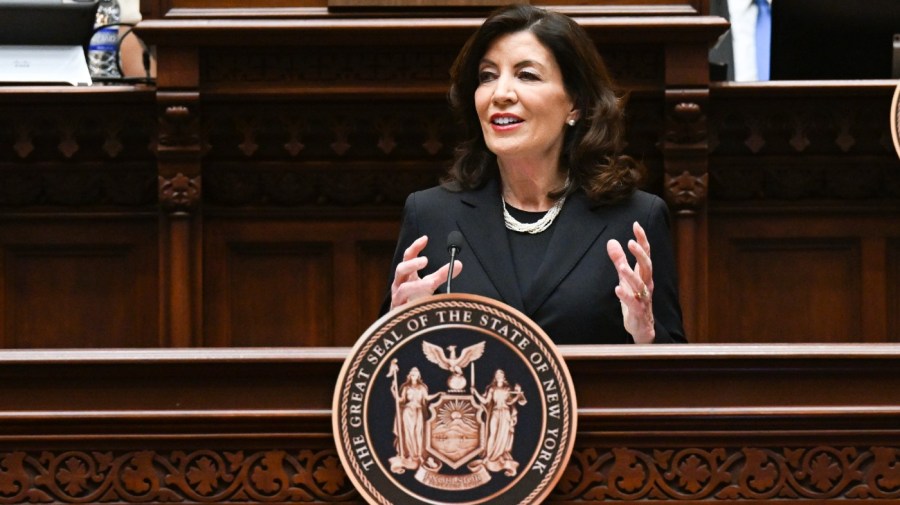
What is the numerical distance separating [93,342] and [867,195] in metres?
1.55

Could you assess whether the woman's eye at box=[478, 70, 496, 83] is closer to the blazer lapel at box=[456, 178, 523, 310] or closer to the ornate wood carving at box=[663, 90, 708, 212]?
the blazer lapel at box=[456, 178, 523, 310]

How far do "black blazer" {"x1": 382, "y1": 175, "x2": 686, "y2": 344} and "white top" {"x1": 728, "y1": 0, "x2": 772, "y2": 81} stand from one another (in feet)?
4.37

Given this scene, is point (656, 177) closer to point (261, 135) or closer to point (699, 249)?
point (699, 249)

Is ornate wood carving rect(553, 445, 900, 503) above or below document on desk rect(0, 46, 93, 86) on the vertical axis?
below

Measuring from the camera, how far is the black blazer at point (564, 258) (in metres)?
1.84

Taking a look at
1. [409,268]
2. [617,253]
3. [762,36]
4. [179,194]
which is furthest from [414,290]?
[762,36]

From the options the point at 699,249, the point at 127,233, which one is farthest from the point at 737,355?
the point at 127,233

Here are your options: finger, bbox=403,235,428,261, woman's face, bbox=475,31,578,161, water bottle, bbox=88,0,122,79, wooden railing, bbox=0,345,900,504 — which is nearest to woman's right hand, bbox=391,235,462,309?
finger, bbox=403,235,428,261

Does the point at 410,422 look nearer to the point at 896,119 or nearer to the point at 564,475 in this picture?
the point at 564,475

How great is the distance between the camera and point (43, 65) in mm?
2549

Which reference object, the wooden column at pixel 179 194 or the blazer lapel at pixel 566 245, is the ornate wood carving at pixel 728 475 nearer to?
the blazer lapel at pixel 566 245

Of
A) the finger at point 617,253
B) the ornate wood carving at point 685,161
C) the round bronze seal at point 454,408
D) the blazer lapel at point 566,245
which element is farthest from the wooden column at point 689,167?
the round bronze seal at point 454,408

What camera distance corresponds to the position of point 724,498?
1.20 metres

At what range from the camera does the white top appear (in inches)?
127
